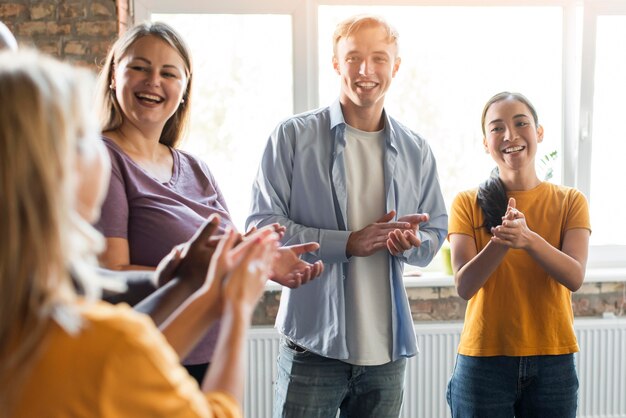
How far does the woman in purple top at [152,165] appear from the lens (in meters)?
1.80

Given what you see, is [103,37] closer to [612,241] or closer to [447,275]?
[447,275]

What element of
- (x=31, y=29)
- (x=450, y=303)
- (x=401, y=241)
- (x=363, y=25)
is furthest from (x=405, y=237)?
(x=31, y=29)

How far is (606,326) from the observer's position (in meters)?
3.65

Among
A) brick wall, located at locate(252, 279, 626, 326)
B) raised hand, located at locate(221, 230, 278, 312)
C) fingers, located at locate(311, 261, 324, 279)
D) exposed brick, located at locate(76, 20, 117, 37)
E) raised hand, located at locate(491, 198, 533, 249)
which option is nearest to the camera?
raised hand, located at locate(221, 230, 278, 312)

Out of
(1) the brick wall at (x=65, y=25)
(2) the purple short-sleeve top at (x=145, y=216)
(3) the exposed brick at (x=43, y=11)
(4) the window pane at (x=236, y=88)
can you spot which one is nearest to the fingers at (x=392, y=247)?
(2) the purple short-sleeve top at (x=145, y=216)

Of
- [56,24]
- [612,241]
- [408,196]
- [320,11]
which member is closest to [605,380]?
[612,241]

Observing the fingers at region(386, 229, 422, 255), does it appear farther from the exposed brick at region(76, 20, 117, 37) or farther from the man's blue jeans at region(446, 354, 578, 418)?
the exposed brick at region(76, 20, 117, 37)

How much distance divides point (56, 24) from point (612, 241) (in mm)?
3038

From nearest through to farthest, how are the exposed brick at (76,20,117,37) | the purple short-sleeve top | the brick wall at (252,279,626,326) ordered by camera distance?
the purple short-sleeve top → the exposed brick at (76,20,117,37) → the brick wall at (252,279,626,326)

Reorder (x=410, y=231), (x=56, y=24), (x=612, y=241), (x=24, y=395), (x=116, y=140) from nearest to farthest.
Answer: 1. (x=24, y=395)
2. (x=116, y=140)
3. (x=410, y=231)
4. (x=56, y=24)
5. (x=612, y=241)

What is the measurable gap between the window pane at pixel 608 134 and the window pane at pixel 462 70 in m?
0.22

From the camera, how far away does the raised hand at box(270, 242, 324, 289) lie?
1.87 m

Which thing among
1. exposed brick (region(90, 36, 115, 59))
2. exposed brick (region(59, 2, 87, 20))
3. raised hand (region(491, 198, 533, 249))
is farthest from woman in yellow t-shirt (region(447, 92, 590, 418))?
exposed brick (region(59, 2, 87, 20))

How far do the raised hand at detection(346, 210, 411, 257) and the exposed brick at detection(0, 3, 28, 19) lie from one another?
6.83ft
